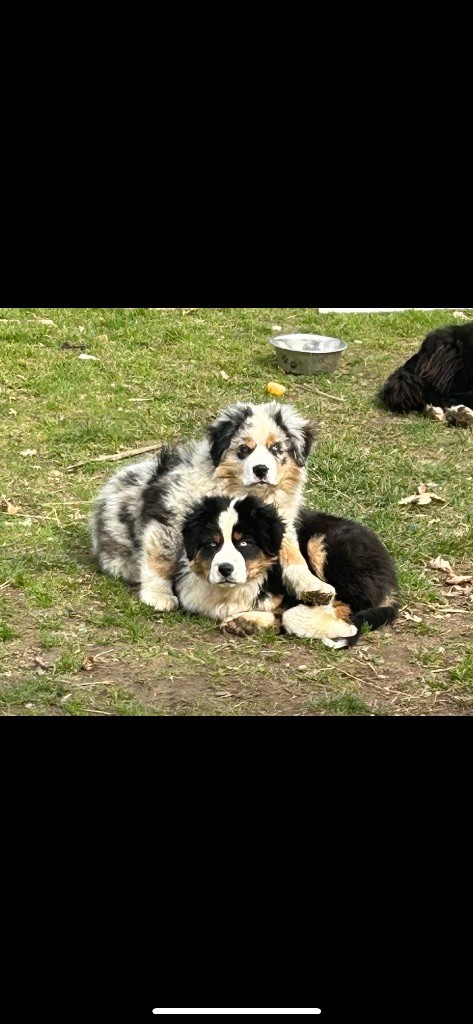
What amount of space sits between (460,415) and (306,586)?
12.6 ft

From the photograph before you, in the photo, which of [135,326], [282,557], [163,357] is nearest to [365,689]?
[282,557]

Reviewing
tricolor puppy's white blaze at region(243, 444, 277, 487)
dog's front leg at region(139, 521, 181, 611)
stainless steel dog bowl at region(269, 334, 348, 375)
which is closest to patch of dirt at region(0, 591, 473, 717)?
dog's front leg at region(139, 521, 181, 611)

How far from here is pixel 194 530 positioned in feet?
19.7

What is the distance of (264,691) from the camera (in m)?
5.40

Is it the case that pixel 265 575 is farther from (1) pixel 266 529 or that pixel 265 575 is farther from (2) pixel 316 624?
(2) pixel 316 624

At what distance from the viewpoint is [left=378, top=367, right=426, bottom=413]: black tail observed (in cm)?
962

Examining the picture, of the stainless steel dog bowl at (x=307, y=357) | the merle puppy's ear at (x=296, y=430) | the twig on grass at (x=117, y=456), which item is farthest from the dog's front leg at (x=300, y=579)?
the stainless steel dog bowl at (x=307, y=357)

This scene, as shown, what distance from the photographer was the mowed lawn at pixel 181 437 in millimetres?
5426

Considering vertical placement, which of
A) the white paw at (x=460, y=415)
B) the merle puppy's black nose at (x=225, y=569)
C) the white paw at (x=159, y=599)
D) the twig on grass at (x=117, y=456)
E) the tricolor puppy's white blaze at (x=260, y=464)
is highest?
the tricolor puppy's white blaze at (x=260, y=464)

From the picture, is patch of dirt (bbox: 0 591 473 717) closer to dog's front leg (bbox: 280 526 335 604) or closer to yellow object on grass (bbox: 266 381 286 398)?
dog's front leg (bbox: 280 526 335 604)

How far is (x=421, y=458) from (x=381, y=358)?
2598 mm

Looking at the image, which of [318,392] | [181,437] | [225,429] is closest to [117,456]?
[181,437]

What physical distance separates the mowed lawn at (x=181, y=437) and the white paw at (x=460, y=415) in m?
0.18

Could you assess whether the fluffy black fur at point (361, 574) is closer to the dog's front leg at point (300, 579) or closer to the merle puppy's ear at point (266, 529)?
the dog's front leg at point (300, 579)
